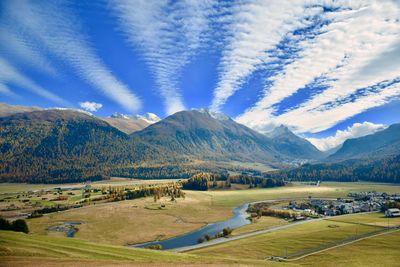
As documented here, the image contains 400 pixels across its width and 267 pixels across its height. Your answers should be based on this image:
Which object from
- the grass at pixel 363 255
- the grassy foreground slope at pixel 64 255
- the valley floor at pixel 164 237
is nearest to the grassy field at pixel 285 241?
the valley floor at pixel 164 237

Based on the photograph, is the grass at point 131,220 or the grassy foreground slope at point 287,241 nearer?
the grassy foreground slope at point 287,241

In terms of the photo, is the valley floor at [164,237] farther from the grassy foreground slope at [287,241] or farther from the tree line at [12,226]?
the tree line at [12,226]

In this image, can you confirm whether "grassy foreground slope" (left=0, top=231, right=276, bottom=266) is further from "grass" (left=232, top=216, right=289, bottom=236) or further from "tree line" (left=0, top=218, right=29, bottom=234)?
"grass" (left=232, top=216, right=289, bottom=236)

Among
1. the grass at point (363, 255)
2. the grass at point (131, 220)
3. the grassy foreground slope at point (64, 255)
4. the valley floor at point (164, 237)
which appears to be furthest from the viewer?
the grass at point (131, 220)

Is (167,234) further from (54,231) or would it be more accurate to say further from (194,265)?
(194,265)

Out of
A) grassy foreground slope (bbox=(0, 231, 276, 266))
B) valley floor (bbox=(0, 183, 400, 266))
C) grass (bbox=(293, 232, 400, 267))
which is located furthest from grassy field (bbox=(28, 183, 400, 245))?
grassy foreground slope (bbox=(0, 231, 276, 266))

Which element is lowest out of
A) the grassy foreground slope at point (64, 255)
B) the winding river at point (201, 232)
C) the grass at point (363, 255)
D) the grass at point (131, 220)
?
the winding river at point (201, 232)
